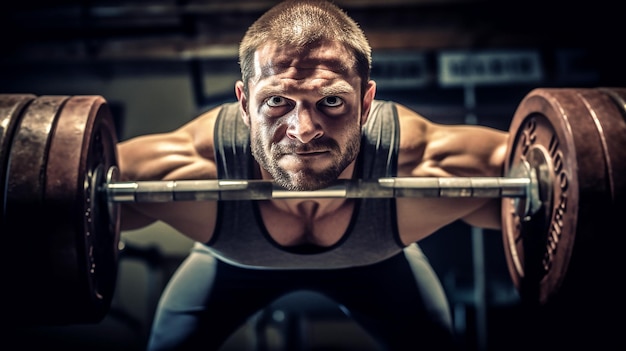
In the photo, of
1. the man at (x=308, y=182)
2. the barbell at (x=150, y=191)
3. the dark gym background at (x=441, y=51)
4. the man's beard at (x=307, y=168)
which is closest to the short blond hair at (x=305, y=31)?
the man at (x=308, y=182)

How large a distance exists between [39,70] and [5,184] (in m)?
2.96

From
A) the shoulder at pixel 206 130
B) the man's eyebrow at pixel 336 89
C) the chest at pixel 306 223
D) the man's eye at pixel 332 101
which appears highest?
the man's eyebrow at pixel 336 89

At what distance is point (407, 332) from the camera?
1.52 m

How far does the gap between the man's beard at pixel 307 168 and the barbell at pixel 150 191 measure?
0.10 feet

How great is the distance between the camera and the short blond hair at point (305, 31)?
1.19 meters

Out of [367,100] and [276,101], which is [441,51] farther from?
[276,101]

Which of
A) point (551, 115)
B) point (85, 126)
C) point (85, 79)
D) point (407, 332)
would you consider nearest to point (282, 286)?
point (407, 332)

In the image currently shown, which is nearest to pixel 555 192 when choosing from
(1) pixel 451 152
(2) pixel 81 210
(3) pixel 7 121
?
(1) pixel 451 152

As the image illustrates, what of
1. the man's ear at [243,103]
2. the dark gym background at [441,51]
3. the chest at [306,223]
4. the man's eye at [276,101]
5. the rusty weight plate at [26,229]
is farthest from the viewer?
the dark gym background at [441,51]

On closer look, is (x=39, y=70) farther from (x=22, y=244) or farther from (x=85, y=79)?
(x=22, y=244)

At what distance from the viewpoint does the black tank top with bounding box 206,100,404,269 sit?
1357mm

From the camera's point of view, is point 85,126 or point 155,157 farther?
point 155,157

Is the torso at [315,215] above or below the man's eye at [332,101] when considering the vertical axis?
below

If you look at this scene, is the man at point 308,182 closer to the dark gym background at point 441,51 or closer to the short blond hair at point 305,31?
the short blond hair at point 305,31
